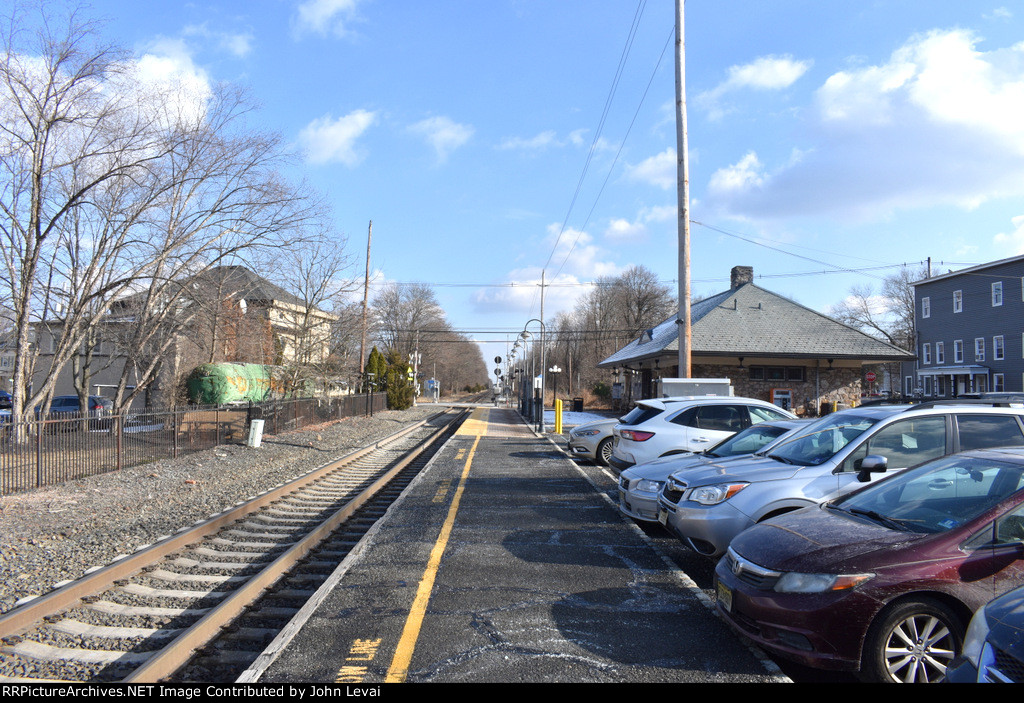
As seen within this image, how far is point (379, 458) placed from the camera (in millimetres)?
17953

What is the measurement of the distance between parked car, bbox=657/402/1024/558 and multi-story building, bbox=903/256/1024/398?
38.1 metres

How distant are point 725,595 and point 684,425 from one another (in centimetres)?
670

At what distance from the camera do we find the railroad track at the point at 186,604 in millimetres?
4434

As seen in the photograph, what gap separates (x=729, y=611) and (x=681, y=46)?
49.0ft

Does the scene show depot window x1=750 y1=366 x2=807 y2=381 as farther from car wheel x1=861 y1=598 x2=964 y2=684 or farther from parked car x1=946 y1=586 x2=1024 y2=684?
parked car x1=946 y1=586 x2=1024 y2=684

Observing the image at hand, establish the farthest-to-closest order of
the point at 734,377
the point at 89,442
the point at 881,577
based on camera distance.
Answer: the point at 734,377
the point at 89,442
the point at 881,577

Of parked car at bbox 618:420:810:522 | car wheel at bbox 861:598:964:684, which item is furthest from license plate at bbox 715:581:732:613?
parked car at bbox 618:420:810:522

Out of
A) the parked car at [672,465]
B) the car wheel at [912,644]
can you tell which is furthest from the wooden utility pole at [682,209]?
the car wheel at [912,644]

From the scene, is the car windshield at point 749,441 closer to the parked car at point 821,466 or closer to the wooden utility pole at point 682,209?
the parked car at point 821,466

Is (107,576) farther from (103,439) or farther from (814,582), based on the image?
(103,439)

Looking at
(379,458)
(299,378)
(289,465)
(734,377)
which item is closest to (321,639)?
(289,465)

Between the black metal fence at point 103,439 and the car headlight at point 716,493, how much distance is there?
10505mm

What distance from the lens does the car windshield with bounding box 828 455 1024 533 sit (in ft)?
14.4

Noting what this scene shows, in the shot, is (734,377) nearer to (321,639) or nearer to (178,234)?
(178,234)
